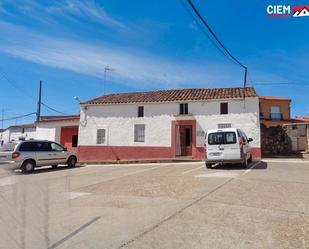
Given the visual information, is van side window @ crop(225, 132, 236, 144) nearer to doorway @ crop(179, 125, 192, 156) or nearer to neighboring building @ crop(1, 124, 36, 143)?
doorway @ crop(179, 125, 192, 156)

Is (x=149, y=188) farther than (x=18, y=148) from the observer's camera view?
No

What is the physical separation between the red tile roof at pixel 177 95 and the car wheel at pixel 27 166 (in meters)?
9.97

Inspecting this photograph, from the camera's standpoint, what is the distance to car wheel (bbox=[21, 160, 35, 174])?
15.4 m

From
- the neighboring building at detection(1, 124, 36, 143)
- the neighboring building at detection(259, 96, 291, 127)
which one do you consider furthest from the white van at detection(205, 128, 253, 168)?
the neighboring building at detection(259, 96, 291, 127)

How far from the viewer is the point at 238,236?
176 inches

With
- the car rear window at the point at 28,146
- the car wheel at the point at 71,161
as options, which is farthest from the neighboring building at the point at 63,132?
the car rear window at the point at 28,146

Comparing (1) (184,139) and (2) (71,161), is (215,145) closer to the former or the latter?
(1) (184,139)

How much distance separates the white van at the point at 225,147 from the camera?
1305cm

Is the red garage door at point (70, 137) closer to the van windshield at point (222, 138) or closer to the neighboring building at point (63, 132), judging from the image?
the neighboring building at point (63, 132)

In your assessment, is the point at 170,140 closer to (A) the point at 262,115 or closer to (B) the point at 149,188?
(B) the point at 149,188

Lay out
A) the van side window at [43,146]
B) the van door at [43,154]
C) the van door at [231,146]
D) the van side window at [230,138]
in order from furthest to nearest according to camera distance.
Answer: the van side window at [43,146], the van door at [43,154], the van side window at [230,138], the van door at [231,146]

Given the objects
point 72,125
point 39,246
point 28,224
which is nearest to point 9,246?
point 39,246

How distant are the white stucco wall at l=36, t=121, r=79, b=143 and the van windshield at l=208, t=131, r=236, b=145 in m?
16.6

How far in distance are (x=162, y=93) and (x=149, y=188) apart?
57.5 ft
